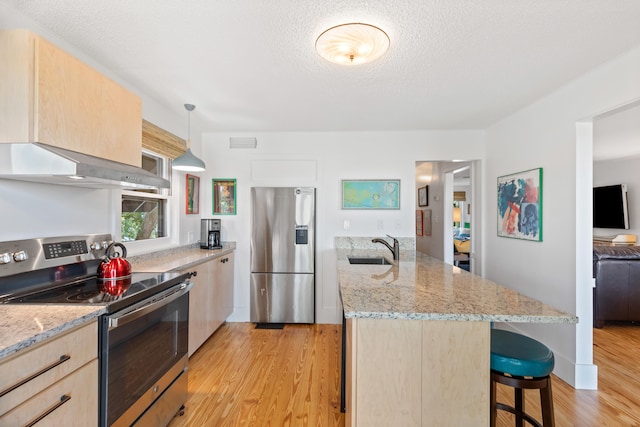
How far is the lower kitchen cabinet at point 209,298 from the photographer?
2506 millimetres

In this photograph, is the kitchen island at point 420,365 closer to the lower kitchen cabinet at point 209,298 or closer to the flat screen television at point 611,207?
the lower kitchen cabinet at point 209,298

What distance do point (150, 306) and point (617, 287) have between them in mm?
4570

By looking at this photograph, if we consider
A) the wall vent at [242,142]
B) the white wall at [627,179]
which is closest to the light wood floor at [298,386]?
the wall vent at [242,142]

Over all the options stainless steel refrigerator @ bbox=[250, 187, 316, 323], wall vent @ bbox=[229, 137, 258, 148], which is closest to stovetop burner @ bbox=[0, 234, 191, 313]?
stainless steel refrigerator @ bbox=[250, 187, 316, 323]

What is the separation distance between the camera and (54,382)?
1068 millimetres

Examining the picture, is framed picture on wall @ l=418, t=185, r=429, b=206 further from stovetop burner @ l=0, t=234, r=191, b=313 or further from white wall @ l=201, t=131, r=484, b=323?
A: stovetop burner @ l=0, t=234, r=191, b=313

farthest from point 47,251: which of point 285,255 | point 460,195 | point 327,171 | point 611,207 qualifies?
point 460,195

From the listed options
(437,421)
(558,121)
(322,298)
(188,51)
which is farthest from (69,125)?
(558,121)

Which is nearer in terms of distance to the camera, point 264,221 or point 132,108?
point 132,108

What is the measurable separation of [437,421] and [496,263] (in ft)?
8.22

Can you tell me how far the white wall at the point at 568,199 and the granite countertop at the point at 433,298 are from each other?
101 centimetres

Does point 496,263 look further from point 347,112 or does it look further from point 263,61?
point 263,61

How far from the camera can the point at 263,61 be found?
1938 millimetres

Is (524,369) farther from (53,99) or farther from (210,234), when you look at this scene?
(210,234)
